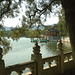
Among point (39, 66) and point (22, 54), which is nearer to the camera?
point (39, 66)

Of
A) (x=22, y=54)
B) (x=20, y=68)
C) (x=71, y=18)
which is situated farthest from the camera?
(x=22, y=54)

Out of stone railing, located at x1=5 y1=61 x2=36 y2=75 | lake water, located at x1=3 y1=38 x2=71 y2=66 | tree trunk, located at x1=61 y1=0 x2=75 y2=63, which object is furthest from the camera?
lake water, located at x1=3 y1=38 x2=71 y2=66

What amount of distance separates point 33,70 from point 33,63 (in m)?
0.30

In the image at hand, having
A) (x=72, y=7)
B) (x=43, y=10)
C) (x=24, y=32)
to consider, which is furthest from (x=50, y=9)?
(x=72, y=7)

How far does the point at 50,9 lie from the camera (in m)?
6.33

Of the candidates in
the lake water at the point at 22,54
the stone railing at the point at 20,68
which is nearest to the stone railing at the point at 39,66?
the stone railing at the point at 20,68

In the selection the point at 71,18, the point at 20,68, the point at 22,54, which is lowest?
the point at 22,54

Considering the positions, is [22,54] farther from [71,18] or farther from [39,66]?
[71,18]

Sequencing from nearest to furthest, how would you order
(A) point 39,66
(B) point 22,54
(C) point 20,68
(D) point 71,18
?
(D) point 71,18, (C) point 20,68, (A) point 39,66, (B) point 22,54

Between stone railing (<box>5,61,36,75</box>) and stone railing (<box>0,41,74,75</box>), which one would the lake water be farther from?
stone railing (<box>5,61,36,75</box>)

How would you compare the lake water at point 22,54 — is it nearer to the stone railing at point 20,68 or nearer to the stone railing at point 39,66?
the stone railing at point 39,66

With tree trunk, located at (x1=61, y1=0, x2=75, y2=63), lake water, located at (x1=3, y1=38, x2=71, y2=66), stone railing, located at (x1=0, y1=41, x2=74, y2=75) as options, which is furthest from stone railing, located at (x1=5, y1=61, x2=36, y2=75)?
tree trunk, located at (x1=61, y1=0, x2=75, y2=63)

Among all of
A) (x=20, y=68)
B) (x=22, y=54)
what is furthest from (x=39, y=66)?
(x=22, y=54)

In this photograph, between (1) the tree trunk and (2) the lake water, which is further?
(2) the lake water
